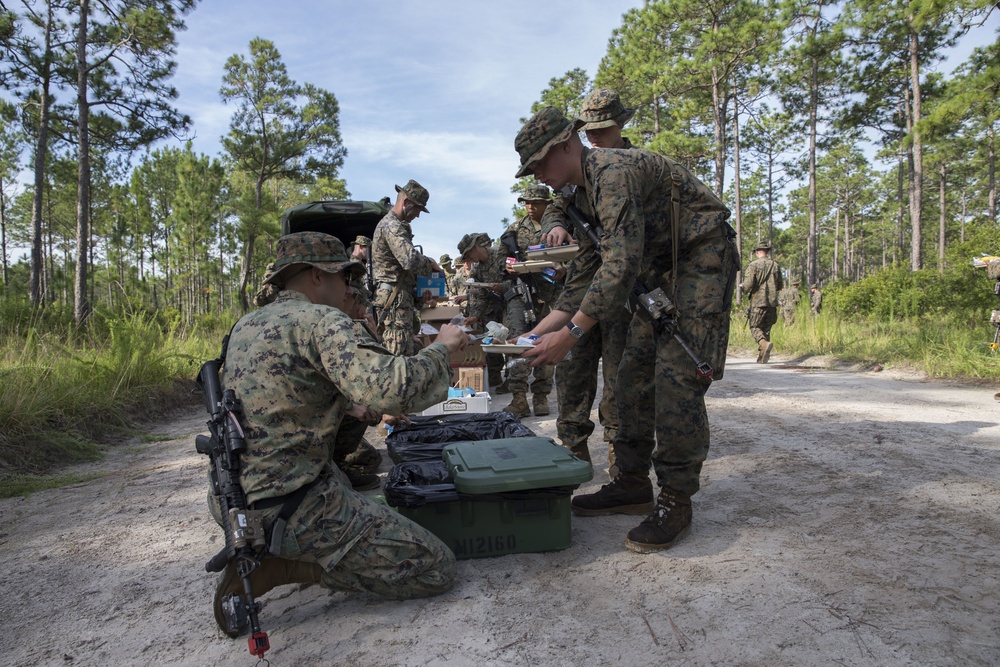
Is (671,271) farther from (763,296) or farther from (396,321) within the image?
(763,296)

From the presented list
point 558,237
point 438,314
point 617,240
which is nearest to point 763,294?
point 438,314

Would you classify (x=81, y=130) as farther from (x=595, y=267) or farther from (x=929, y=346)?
(x=929, y=346)

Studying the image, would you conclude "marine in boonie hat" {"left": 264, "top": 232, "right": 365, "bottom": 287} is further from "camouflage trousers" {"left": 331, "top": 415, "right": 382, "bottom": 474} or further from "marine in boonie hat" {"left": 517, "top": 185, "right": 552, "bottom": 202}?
"marine in boonie hat" {"left": 517, "top": 185, "right": 552, "bottom": 202}

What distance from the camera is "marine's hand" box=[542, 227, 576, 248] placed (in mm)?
3793

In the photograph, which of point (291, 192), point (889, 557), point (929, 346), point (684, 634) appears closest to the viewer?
point (684, 634)

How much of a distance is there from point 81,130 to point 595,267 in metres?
13.7

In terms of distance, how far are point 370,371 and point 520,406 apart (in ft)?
14.1

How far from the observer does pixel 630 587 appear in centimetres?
240

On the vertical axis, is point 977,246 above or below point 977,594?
above

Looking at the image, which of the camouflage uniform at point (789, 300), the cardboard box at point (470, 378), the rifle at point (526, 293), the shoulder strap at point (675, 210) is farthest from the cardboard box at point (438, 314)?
the camouflage uniform at point (789, 300)

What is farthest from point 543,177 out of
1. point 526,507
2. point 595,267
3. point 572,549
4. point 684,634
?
point 684,634

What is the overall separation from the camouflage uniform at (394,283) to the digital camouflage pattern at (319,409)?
311cm

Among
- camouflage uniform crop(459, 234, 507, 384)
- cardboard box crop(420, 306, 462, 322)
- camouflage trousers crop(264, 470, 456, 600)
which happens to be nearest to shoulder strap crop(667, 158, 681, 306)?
camouflage trousers crop(264, 470, 456, 600)

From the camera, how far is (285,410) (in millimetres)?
2164
